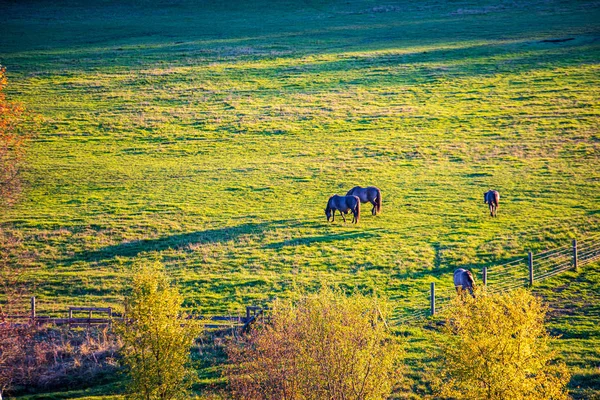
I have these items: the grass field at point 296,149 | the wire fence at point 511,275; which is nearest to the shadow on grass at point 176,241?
the grass field at point 296,149

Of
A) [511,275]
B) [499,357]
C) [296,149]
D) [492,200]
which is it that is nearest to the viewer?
[499,357]

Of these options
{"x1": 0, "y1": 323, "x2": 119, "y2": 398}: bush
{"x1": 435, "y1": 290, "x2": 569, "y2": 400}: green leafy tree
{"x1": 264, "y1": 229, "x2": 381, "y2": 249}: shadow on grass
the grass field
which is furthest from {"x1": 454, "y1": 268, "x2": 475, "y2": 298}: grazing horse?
{"x1": 0, "y1": 323, "x2": 119, "y2": 398}: bush

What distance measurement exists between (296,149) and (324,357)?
32.3m

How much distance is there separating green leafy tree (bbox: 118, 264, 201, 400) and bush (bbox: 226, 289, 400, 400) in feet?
6.07

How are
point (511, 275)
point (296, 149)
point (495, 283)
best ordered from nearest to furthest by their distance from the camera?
1. point (495, 283)
2. point (511, 275)
3. point (296, 149)

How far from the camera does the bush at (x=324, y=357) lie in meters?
17.1

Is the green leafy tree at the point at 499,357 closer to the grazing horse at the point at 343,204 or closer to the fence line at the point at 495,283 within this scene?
the fence line at the point at 495,283

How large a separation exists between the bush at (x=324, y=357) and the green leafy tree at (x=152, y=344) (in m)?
1.85

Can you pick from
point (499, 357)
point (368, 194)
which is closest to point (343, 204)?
point (368, 194)

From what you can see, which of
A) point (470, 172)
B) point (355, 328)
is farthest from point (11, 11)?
point (355, 328)

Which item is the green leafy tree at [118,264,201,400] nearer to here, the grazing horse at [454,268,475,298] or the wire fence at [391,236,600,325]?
the wire fence at [391,236,600,325]

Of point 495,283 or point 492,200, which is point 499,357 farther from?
point 492,200

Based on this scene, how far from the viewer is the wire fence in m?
25.0

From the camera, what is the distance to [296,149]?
1911 inches
